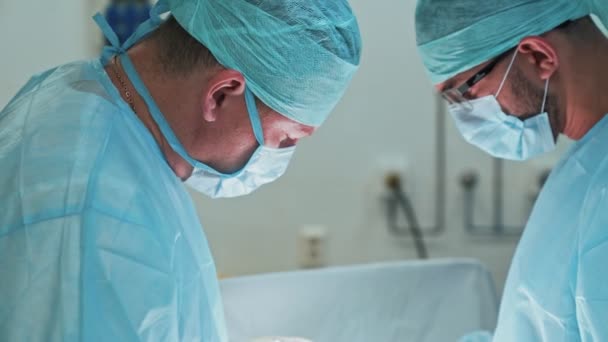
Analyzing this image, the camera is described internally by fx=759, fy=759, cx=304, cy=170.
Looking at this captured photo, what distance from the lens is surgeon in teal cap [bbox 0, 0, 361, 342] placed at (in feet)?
3.04

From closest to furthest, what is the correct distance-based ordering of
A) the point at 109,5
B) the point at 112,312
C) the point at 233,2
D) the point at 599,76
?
1. the point at 112,312
2. the point at 233,2
3. the point at 599,76
4. the point at 109,5

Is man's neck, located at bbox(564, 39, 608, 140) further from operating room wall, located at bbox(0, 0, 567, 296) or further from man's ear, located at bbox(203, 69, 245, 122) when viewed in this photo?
operating room wall, located at bbox(0, 0, 567, 296)

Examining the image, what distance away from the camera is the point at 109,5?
2.31 m

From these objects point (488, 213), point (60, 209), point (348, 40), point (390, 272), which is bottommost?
point (488, 213)

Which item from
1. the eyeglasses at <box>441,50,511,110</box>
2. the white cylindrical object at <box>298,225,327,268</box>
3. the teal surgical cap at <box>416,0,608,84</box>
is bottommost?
the white cylindrical object at <box>298,225,327,268</box>

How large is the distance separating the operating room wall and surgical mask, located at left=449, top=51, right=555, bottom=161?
3.47 feet

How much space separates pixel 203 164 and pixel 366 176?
1.35m

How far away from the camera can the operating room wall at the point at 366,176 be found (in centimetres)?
240

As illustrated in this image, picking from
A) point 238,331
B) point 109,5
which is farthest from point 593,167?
point 109,5

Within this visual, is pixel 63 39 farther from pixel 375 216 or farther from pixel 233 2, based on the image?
pixel 233 2

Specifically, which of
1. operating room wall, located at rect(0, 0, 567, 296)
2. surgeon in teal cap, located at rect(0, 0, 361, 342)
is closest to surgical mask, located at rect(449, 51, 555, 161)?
surgeon in teal cap, located at rect(0, 0, 361, 342)

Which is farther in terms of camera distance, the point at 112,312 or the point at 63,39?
the point at 63,39

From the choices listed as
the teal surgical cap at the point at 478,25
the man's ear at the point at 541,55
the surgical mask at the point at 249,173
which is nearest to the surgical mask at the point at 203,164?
the surgical mask at the point at 249,173

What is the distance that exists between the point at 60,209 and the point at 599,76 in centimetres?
83
